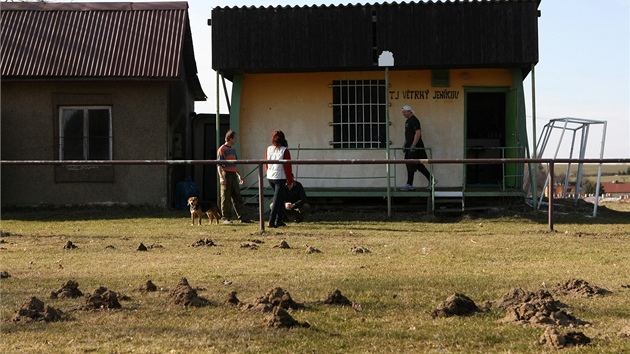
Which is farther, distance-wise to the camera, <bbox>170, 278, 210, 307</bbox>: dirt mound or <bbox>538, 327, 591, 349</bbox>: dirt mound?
<bbox>170, 278, 210, 307</bbox>: dirt mound

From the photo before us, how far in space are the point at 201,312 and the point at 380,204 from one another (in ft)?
46.7

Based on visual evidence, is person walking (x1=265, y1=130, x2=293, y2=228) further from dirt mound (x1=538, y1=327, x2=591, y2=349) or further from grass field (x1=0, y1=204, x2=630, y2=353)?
dirt mound (x1=538, y1=327, x2=591, y2=349)

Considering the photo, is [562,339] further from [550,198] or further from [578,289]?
[550,198]

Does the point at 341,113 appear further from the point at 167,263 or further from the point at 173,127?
the point at 167,263

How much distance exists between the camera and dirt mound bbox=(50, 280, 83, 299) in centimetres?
834

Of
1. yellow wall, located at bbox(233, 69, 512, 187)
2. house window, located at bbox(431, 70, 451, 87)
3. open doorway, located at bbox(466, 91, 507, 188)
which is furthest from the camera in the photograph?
open doorway, located at bbox(466, 91, 507, 188)

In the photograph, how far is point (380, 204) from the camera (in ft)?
70.9

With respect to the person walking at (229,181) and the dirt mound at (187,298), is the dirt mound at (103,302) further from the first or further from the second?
the person walking at (229,181)

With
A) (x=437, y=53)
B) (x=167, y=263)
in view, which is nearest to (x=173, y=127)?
(x=437, y=53)

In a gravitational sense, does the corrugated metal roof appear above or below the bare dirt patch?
above

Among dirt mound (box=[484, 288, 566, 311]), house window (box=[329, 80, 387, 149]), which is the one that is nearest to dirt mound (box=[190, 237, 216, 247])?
dirt mound (box=[484, 288, 566, 311])

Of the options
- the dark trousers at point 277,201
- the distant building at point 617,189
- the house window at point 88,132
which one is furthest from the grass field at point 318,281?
the distant building at point 617,189

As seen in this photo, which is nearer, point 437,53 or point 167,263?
point 167,263

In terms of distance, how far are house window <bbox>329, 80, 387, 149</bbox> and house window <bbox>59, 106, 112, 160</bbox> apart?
5.33 m
